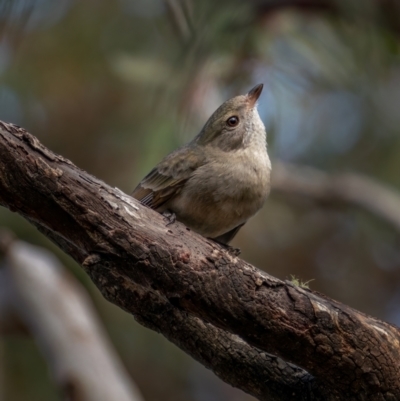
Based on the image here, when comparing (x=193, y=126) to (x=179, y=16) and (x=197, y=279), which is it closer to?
(x=179, y=16)

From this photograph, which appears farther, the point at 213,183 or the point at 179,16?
the point at 213,183

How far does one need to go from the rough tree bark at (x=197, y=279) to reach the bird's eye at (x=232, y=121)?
4.34 ft

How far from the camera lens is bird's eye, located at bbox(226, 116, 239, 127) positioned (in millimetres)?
3990

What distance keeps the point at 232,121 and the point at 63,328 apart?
2.44 metres

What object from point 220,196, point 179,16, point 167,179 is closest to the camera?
point 179,16

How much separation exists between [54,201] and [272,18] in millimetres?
3263

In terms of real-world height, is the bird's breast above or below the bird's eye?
below

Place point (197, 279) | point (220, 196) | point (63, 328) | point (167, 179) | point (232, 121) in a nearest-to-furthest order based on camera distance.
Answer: point (197, 279) → point (220, 196) → point (167, 179) → point (232, 121) → point (63, 328)

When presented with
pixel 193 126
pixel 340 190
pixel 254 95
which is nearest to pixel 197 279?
pixel 254 95

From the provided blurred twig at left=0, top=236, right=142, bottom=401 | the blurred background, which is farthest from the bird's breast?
blurred twig at left=0, top=236, right=142, bottom=401

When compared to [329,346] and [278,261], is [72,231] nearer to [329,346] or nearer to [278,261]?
[329,346]

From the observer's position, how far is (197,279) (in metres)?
2.61

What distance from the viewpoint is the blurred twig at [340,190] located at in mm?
6387

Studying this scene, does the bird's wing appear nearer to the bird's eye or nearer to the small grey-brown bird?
the small grey-brown bird
